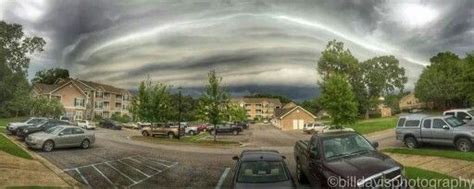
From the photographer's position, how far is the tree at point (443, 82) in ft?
78.3

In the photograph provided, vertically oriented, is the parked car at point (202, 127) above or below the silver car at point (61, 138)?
above

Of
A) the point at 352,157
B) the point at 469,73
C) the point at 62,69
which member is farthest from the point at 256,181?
the point at 469,73

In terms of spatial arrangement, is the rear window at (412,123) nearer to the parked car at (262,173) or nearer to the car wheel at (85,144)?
the parked car at (262,173)

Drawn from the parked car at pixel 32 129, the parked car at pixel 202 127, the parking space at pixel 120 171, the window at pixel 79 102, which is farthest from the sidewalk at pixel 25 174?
the parked car at pixel 202 127

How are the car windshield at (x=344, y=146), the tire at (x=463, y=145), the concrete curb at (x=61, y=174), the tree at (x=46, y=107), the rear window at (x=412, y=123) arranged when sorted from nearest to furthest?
the car windshield at (x=344, y=146) < the concrete curb at (x=61, y=174) < the tree at (x=46, y=107) < the tire at (x=463, y=145) < the rear window at (x=412, y=123)

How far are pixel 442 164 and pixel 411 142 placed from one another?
7.55 m

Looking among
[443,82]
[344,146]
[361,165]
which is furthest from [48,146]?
[443,82]

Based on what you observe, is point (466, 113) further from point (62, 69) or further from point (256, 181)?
point (62, 69)

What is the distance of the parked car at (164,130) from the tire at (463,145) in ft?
54.1

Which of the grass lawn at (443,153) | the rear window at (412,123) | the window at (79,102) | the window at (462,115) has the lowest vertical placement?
the grass lawn at (443,153)

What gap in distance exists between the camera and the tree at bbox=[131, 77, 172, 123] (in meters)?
21.3

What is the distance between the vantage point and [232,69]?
18188mm

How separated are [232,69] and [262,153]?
15.7 feet

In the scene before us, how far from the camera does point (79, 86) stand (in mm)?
18328
